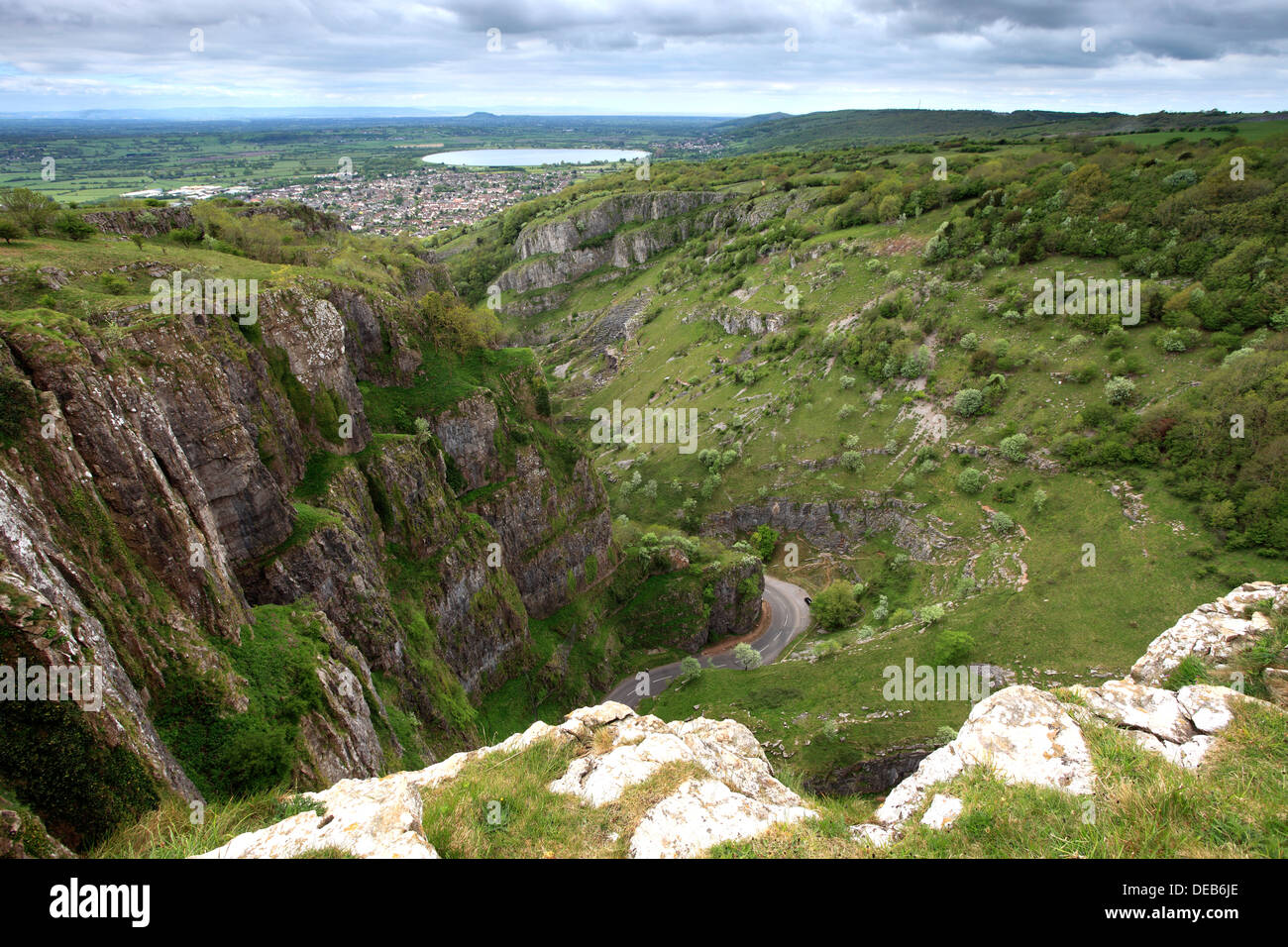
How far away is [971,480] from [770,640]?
3366 centimetres

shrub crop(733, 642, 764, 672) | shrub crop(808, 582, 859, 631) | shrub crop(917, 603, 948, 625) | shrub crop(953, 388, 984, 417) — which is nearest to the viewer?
shrub crop(917, 603, 948, 625)

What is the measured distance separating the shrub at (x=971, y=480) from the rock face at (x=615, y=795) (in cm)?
6759

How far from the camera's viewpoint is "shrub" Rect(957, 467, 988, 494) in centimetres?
7275

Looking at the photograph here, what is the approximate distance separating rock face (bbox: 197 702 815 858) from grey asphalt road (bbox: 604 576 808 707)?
4168cm

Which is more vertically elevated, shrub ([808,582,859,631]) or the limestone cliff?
the limestone cliff

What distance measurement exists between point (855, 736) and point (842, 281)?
293ft

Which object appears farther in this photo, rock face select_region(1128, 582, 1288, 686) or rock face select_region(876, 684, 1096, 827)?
rock face select_region(1128, 582, 1288, 686)

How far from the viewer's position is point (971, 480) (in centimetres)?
7294

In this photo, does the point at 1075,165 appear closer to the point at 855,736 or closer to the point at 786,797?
the point at 855,736

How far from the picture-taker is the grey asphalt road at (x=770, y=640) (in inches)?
2343

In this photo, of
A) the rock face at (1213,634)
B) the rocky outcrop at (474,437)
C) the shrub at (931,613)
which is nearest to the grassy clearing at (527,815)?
the rock face at (1213,634)

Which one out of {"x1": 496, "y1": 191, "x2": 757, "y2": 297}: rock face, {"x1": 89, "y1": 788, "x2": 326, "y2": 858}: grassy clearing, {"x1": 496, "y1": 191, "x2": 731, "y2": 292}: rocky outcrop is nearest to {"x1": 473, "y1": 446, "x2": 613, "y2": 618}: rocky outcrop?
{"x1": 89, "y1": 788, "x2": 326, "y2": 858}: grassy clearing

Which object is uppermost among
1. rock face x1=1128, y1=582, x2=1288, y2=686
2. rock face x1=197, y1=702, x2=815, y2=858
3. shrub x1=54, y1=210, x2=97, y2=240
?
shrub x1=54, y1=210, x2=97, y2=240

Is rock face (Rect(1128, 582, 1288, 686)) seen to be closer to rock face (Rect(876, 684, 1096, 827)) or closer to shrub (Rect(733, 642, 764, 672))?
rock face (Rect(876, 684, 1096, 827))
